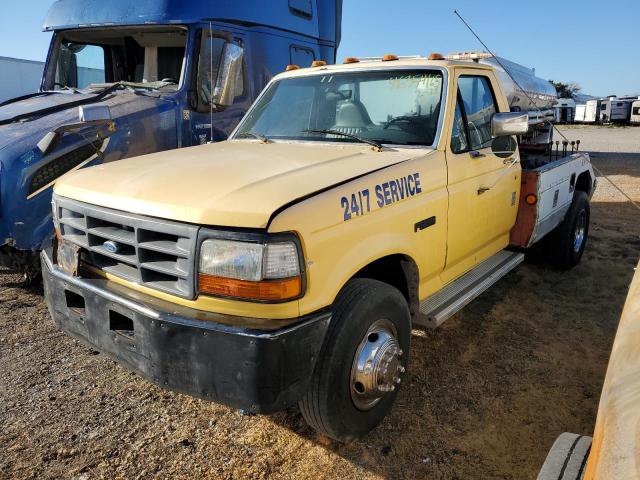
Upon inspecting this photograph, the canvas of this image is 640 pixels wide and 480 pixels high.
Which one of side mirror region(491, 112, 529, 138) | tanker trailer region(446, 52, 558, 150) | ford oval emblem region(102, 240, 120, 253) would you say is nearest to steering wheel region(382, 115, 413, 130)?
side mirror region(491, 112, 529, 138)

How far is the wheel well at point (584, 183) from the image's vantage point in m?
5.98

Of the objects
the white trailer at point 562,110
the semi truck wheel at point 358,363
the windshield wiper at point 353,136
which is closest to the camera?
the semi truck wheel at point 358,363

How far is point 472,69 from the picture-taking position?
3.88 metres

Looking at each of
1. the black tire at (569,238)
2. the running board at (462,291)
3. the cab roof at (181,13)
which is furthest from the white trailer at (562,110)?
the running board at (462,291)

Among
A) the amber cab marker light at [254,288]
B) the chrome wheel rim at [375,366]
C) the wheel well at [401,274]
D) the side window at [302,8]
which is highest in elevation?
the side window at [302,8]

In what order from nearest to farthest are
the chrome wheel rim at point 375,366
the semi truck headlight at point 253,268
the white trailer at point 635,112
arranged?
the semi truck headlight at point 253,268 < the chrome wheel rim at point 375,366 < the white trailer at point 635,112

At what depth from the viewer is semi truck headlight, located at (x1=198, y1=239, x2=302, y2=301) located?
2.25 meters

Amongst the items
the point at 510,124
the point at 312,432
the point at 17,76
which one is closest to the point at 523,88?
the point at 510,124

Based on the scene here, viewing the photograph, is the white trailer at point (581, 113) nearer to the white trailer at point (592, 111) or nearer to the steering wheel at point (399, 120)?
the white trailer at point (592, 111)

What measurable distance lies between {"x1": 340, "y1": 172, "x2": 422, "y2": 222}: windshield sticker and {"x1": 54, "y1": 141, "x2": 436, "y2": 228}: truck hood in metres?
0.11

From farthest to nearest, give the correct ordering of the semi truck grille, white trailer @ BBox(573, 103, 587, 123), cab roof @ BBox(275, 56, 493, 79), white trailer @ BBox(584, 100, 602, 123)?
white trailer @ BBox(573, 103, 587, 123)
white trailer @ BBox(584, 100, 602, 123)
the semi truck grille
cab roof @ BBox(275, 56, 493, 79)

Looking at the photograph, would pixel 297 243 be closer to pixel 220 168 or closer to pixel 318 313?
pixel 318 313

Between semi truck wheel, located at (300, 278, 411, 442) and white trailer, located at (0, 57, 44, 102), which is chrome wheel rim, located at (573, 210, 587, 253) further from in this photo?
white trailer, located at (0, 57, 44, 102)

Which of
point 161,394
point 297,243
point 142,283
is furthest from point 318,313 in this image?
point 161,394
